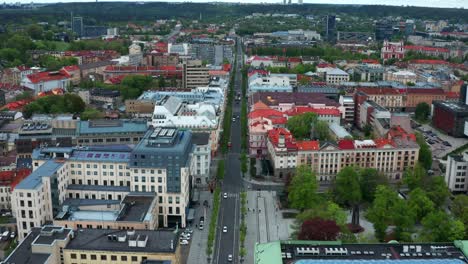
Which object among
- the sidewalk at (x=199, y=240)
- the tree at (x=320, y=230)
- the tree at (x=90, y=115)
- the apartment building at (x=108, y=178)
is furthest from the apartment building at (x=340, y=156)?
the tree at (x=90, y=115)

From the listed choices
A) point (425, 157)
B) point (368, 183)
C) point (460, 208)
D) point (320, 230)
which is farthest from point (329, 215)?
point (425, 157)

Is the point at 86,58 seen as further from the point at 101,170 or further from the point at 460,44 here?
the point at 460,44

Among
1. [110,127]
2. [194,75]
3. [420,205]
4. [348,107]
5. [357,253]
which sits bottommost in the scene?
[420,205]

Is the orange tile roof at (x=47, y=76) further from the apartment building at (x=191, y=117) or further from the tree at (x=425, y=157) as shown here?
the tree at (x=425, y=157)

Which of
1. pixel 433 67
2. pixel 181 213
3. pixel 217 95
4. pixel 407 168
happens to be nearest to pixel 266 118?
pixel 217 95

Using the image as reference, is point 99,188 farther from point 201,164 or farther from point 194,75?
point 194,75

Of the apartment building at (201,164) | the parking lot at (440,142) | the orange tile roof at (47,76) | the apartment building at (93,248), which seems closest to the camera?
the apartment building at (93,248)

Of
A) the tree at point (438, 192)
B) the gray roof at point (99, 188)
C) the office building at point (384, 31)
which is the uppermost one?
the office building at point (384, 31)
